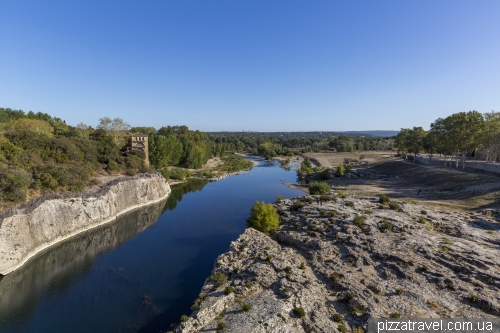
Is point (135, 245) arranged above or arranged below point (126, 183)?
below

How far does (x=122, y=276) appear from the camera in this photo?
2759 centimetres

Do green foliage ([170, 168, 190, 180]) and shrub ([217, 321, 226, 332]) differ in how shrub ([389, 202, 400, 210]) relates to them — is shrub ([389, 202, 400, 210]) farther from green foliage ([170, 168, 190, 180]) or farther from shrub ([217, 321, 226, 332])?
green foliage ([170, 168, 190, 180])

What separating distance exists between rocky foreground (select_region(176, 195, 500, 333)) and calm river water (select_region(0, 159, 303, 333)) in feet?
13.0

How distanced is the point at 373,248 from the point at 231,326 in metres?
17.8

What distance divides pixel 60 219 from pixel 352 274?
37208 mm

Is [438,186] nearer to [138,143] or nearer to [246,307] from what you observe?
[246,307]

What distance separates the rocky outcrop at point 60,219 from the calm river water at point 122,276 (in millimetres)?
1262

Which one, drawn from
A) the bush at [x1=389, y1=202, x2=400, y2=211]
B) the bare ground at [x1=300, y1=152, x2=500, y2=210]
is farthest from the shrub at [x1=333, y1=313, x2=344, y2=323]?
the bare ground at [x1=300, y1=152, x2=500, y2=210]

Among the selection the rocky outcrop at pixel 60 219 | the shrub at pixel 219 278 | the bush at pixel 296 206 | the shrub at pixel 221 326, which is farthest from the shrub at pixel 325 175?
the shrub at pixel 221 326

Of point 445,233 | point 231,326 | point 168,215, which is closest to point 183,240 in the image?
point 168,215

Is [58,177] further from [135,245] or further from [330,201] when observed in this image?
[330,201]

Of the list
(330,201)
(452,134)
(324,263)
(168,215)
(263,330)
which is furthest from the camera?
(452,134)

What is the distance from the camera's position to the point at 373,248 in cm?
2803

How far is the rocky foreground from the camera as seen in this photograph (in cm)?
1888
